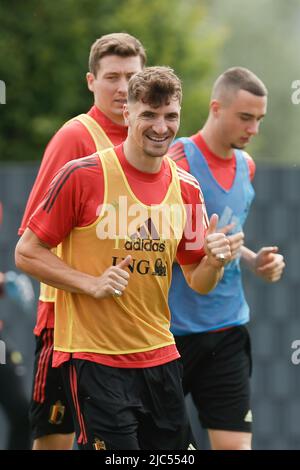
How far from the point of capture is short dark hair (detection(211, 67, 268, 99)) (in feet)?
21.3

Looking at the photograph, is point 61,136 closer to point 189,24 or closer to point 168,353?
point 168,353

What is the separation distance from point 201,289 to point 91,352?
64cm

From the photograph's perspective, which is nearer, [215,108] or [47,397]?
[47,397]

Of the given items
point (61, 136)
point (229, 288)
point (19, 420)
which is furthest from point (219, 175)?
point (19, 420)

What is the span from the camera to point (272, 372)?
28.8ft

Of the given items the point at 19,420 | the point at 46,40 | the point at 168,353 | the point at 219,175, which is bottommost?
the point at 19,420

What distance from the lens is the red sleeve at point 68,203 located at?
502 cm

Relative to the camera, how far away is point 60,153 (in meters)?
5.77

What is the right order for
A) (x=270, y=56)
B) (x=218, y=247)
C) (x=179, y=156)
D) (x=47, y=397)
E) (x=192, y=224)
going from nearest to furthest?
(x=218, y=247) → (x=192, y=224) → (x=47, y=397) → (x=179, y=156) → (x=270, y=56)

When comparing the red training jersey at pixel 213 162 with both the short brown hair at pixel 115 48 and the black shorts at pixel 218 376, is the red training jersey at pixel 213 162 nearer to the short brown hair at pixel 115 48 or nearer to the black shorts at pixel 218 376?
the short brown hair at pixel 115 48

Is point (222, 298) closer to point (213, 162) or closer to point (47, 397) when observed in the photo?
point (213, 162)

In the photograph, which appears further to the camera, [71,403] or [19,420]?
[19,420]

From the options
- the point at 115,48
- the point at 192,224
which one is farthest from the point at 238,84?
the point at 192,224

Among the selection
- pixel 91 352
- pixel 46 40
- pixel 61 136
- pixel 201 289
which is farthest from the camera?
pixel 46 40
